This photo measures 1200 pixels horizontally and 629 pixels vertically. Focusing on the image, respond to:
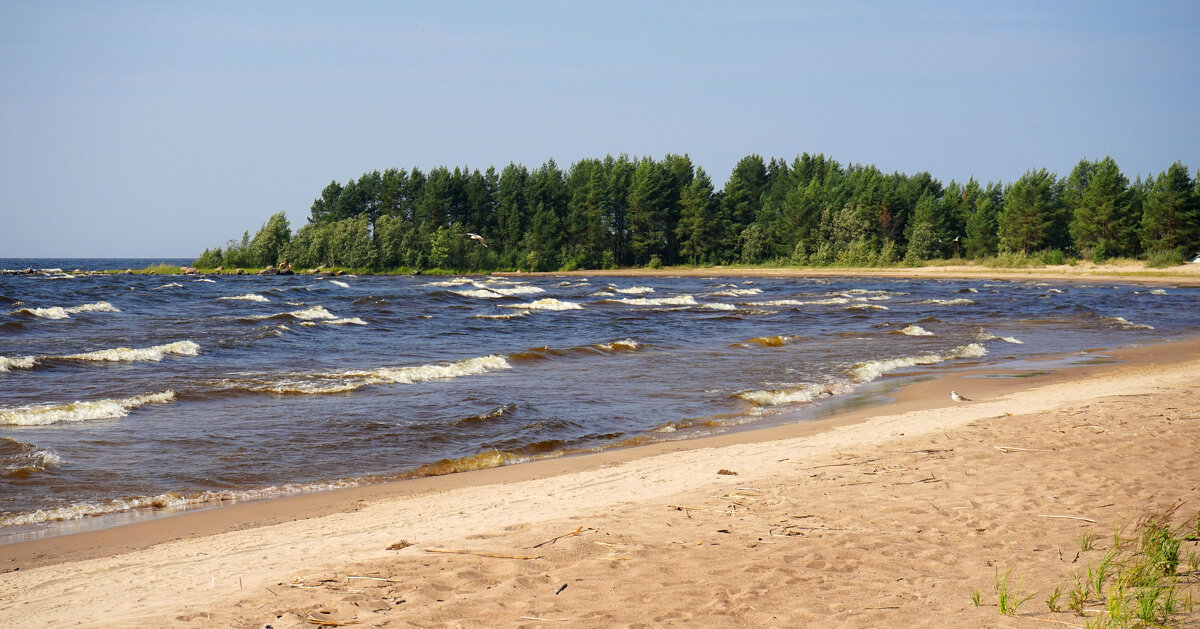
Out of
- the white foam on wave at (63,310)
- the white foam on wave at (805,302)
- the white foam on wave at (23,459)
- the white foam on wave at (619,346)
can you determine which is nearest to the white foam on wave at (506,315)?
the white foam on wave at (619,346)

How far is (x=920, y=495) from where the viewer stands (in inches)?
251

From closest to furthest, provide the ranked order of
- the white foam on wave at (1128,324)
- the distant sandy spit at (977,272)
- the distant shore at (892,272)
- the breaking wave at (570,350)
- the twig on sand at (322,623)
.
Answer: the twig on sand at (322,623)
the breaking wave at (570,350)
the white foam on wave at (1128,324)
the distant sandy spit at (977,272)
the distant shore at (892,272)

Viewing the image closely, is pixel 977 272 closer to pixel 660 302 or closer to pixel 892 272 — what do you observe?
pixel 892 272

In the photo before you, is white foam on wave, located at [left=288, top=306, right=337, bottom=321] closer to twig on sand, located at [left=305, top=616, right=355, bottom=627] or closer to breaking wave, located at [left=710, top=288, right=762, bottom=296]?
twig on sand, located at [left=305, top=616, right=355, bottom=627]

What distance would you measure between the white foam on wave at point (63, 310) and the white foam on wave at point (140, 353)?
12380mm

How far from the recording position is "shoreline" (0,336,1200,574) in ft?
21.1

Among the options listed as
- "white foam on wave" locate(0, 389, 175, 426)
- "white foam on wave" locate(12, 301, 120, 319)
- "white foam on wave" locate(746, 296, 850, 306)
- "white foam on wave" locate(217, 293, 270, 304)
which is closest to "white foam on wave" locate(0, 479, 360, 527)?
"white foam on wave" locate(0, 389, 175, 426)

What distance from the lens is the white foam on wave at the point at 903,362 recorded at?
55.4 feet

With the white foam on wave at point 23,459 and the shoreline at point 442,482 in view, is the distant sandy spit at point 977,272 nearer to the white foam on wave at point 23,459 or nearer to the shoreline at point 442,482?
the shoreline at point 442,482

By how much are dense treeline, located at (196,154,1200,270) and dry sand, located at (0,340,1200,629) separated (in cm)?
7986

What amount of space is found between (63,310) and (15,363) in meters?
16.1

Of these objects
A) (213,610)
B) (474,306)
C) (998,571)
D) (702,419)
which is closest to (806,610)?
(998,571)

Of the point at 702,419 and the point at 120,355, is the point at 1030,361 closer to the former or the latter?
the point at 702,419

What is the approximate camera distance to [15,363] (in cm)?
1633
